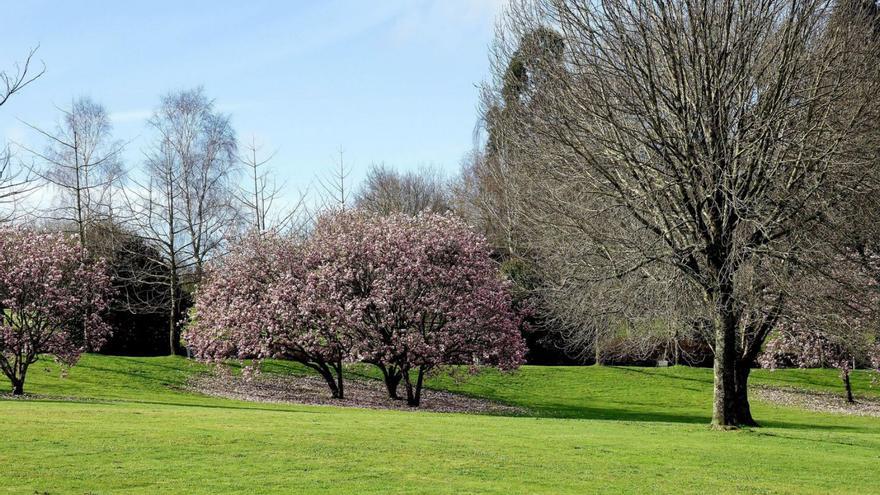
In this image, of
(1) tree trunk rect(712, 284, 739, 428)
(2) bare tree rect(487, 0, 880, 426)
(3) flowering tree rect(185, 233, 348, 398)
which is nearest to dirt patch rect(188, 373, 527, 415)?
(3) flowering tree rect(185, 233, 348, 398)

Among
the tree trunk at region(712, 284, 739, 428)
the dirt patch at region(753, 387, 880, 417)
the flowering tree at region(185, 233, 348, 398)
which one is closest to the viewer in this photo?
the tree trunk at region(712, 284, 739, 428)

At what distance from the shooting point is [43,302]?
29.5 m

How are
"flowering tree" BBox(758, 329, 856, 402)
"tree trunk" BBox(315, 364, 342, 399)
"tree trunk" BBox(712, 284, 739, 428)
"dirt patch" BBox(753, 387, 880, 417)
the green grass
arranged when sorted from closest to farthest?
the green grass → "tree trunk" BBox(712, 284, 739, 428) → "tree trunk" BBox(315, 364, 342, 399) → "dirt patch" BBox(753, 387, 880, 417) → "flowering tree" BBox(758, 329, 856, 402)

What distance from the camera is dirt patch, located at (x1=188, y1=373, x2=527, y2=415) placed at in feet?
99.7

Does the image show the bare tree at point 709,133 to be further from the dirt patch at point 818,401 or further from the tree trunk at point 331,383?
the dirt patch at point 818,401

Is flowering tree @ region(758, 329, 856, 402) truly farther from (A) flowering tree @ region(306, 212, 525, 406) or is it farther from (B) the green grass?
(B) the green grass

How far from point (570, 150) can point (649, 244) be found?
3027 millimetres

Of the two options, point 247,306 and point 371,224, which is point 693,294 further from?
point 247,306

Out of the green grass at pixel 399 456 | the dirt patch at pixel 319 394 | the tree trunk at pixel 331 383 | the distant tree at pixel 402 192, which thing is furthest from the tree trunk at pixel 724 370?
the distant tree at pixel 402 192

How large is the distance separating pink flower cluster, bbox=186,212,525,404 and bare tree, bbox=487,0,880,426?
8789 millimetres

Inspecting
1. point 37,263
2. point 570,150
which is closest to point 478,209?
point 37,263

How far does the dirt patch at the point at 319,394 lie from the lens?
99.7ft

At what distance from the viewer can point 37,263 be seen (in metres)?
29.8

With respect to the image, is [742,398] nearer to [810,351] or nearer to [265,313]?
[810,351]
